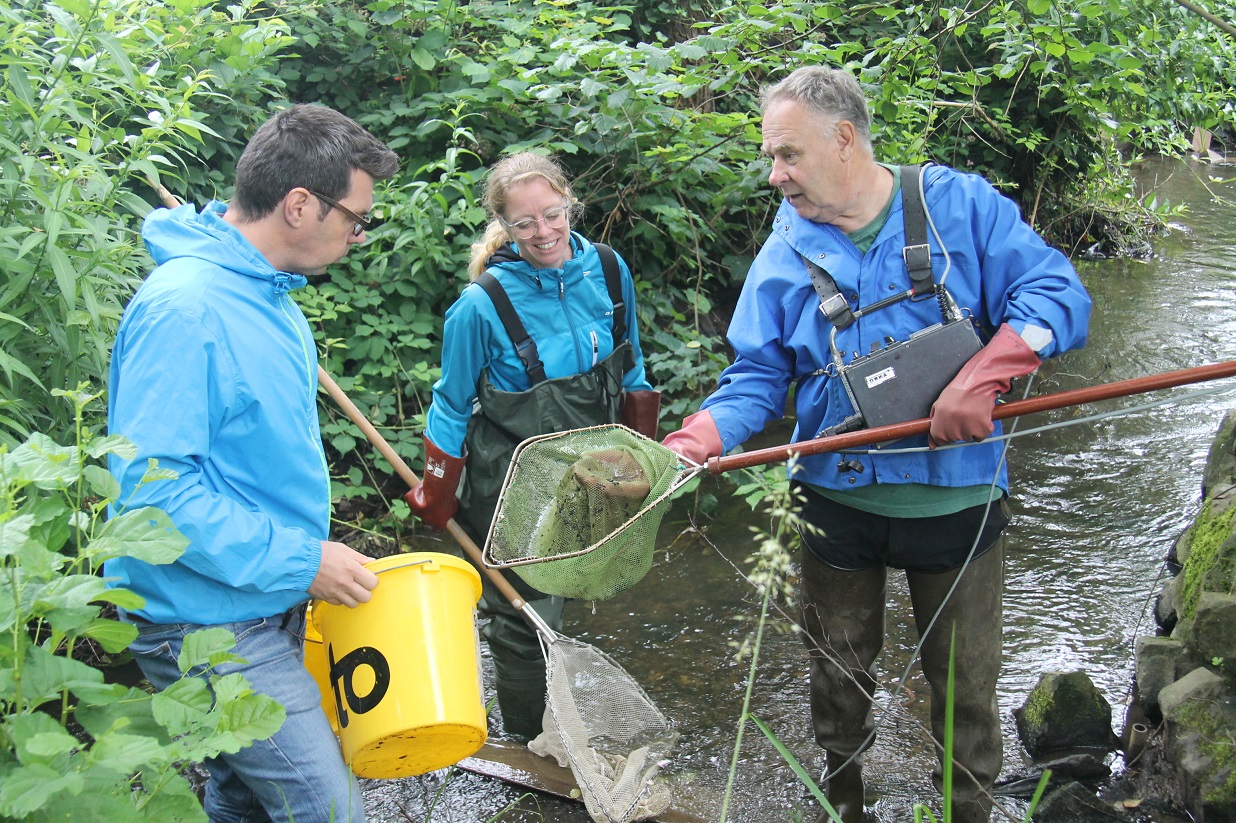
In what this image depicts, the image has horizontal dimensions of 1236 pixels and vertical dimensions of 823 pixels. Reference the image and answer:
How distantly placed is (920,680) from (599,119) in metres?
3.32

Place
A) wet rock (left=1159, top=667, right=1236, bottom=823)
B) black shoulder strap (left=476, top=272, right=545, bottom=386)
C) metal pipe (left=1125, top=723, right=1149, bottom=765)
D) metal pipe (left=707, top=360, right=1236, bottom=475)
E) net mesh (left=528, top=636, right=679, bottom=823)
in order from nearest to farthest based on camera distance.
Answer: metal pipe (left=707, top=360, right=1236, bottom=475)
net mesh (left=528, top=636, right=679, bottom=823)
wet rock (left=1159, top=667, right=1236, bottom=823)
black shoulder strap (left=476, top=272, right=545, bottom=386)
metal pipe (left=1125, top=723, right=1149, bottom=765)

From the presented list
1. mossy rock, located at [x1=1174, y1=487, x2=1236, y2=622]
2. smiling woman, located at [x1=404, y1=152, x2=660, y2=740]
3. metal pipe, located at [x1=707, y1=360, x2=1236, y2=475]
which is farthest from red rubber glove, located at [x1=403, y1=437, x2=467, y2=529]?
mossy rock, located at [x1=1174, y1=487, x2=1236, y2=622]

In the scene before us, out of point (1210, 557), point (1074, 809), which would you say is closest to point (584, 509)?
point (1074, 809)

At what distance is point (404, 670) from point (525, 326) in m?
1.30

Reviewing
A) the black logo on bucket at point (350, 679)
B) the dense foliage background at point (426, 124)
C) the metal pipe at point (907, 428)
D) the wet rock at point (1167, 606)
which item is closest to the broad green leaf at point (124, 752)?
the black logo on bucket at point (350, 679)

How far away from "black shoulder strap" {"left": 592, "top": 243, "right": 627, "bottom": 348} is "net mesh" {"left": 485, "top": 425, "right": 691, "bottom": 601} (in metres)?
0.71

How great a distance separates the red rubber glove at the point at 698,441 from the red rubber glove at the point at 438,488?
2.86 feet

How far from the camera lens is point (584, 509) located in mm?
2811

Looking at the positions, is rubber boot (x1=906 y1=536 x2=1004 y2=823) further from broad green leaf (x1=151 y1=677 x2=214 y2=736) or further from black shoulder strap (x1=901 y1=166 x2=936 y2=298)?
broad green leaf (x1=151 y1=677 x2=214 y2=736)

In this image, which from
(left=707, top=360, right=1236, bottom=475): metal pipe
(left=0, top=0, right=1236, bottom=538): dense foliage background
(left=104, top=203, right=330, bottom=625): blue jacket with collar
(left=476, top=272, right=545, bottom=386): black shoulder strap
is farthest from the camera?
(left=0, top=0, right=1236, bottom=538): dense foliage background

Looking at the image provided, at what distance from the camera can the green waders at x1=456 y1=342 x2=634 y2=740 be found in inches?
130

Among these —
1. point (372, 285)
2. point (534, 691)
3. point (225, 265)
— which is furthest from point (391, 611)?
point (372, 285)

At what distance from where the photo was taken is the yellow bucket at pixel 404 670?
2336 millimetres

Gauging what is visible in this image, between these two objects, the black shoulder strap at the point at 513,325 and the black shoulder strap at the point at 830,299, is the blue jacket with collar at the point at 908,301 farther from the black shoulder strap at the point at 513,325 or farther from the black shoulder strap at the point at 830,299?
the black shoulder strap at the point at 513,325
